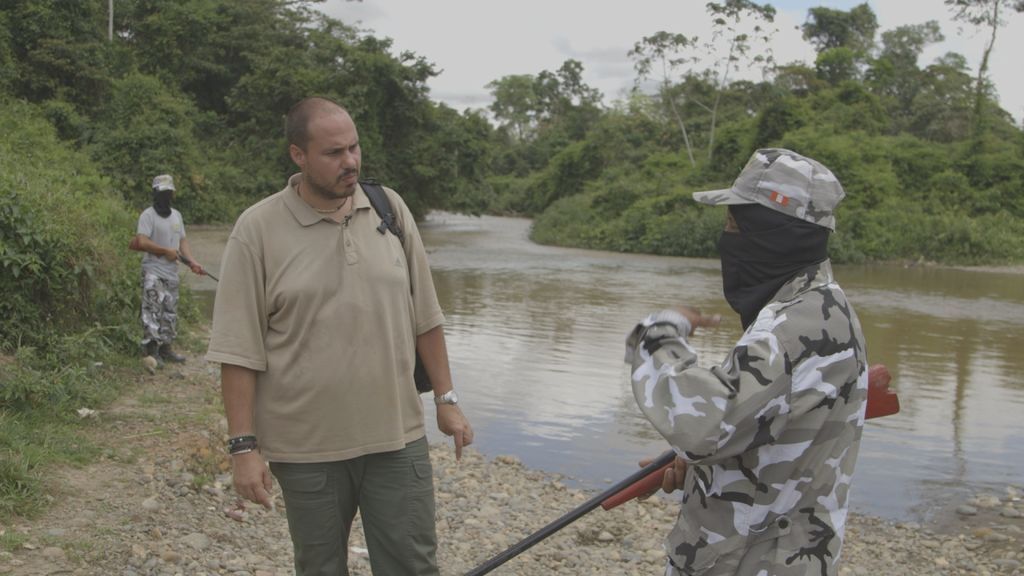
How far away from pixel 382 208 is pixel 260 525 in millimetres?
2697

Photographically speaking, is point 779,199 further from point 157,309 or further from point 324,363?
point 157,309

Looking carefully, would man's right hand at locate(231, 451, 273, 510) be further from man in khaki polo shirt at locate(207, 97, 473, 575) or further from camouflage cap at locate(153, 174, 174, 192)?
camouflage cap at locate(153, 174, 174, 192)

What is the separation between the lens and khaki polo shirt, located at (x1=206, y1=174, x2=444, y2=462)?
2740 millimetres

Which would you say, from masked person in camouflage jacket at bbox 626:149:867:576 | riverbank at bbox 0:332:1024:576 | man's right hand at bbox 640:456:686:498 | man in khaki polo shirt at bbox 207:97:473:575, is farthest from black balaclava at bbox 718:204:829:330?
riverbank at bbox 0:332:1024:576

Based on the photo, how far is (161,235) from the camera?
318 inches

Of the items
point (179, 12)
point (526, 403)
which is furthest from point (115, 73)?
point (526, 403)

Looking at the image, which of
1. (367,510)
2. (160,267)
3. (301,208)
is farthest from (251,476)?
(160,267)

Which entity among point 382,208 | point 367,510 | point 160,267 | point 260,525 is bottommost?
point 260,525

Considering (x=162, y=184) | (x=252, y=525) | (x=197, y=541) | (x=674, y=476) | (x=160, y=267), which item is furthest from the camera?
(x=160, y=267)

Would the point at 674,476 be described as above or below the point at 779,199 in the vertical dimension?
below

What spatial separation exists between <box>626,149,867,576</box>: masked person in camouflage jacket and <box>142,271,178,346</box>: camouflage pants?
22.3 feet

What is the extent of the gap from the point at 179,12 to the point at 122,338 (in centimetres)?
2859

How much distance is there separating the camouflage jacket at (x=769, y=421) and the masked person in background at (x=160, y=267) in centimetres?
662

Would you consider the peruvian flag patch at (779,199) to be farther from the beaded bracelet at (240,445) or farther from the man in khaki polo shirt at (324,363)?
the beaded bracelet at (240,445)
